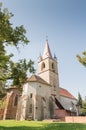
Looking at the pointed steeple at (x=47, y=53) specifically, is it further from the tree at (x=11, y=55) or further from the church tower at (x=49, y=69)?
the tree at (x=11, y=55)

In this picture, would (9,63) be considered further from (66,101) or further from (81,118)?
(66,101)

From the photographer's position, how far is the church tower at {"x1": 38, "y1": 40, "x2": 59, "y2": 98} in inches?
1851

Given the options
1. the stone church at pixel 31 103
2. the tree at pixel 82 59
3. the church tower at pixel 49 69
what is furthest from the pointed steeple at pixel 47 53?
the tree at pixel 82 59

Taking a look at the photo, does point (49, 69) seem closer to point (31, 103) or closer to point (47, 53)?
point (47, 53)

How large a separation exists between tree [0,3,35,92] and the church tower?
28.1 m

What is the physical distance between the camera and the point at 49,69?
159 ft

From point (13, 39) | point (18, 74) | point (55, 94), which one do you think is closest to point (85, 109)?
point (55, 94)

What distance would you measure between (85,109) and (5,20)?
3216cm

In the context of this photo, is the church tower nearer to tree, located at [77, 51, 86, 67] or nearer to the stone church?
the stone church

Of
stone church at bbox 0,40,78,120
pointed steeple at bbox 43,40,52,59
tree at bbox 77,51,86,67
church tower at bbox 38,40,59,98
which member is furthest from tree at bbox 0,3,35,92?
pointed steeple at bbox 43,40,52,59

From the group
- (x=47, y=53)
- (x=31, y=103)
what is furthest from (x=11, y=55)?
(x=47, y=53)

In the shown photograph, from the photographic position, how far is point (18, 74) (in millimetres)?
17969

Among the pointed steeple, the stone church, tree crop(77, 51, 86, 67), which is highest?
the pointed steeple

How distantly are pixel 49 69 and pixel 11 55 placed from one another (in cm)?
2942
